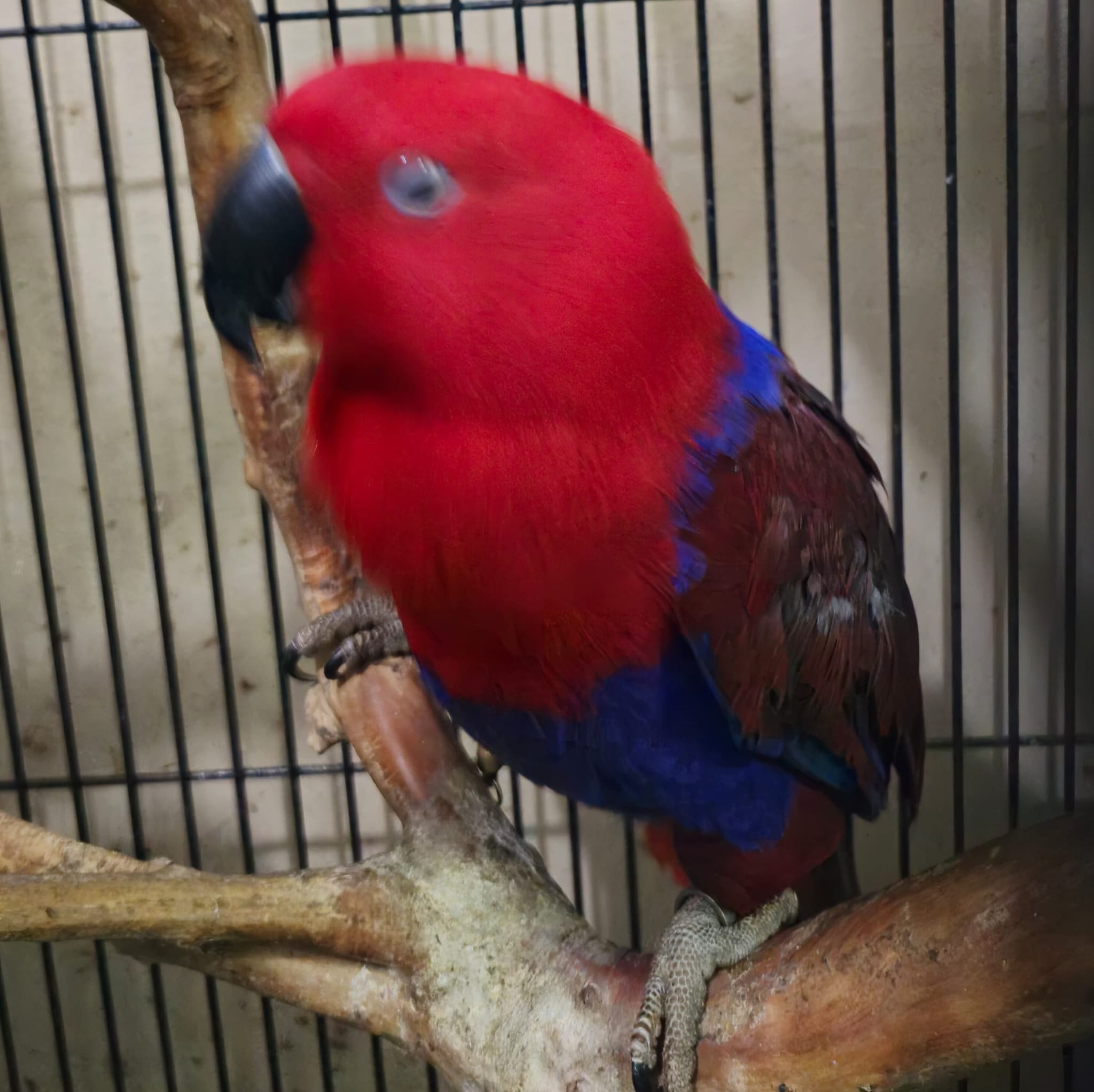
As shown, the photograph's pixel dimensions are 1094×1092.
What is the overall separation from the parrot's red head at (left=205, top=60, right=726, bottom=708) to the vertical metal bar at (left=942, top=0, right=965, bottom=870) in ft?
1.69

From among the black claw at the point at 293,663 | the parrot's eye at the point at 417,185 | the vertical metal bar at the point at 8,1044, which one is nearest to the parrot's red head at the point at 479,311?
the parrot's eye at the point at 417,185

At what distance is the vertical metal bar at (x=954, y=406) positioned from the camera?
3.02ft

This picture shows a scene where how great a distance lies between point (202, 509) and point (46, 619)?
23cm

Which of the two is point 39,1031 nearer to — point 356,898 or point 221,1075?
point 221,1075

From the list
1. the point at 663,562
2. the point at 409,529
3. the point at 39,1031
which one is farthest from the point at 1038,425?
the point at 39,1031

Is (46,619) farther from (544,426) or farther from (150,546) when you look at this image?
(544,426)

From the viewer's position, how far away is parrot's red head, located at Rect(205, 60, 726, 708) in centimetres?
45

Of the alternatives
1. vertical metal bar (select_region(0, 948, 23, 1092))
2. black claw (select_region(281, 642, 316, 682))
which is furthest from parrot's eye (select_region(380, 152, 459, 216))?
vertical metal bar (select_region(0, 948, 23, 1092))

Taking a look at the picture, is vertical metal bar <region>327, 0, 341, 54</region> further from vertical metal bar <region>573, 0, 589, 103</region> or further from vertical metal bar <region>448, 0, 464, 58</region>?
vertical metal bar <region>573, 0, 589, 103</region>

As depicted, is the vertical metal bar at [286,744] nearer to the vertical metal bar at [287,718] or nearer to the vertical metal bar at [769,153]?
the vertical metal bar at [287,718]

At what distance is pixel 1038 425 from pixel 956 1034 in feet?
2.58

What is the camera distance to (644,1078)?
0.56 metres

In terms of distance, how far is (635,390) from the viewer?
0.50 meters

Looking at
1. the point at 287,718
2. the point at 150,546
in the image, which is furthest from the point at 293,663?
the point at 150,546
